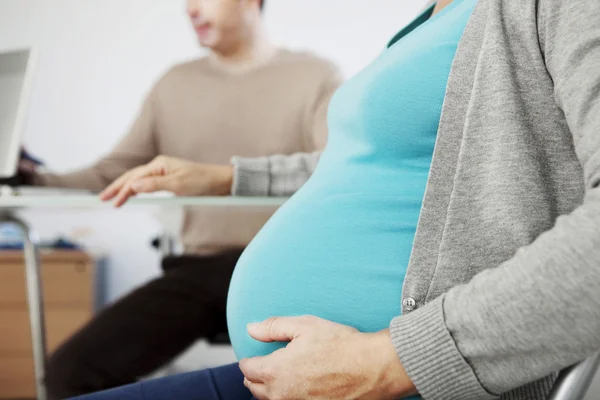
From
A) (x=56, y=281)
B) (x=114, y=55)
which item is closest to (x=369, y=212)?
(x=56, y=281)

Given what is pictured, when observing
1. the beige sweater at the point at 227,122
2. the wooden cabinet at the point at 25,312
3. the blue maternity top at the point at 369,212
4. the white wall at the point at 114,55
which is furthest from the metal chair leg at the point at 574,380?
the white wall at the point at 114,55

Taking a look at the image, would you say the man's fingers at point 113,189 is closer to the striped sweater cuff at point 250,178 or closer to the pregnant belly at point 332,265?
the striped sweater cuff at point 250,178

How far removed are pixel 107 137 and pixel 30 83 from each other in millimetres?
2326

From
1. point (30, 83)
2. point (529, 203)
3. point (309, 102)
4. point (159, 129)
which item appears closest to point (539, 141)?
point (529, 203)

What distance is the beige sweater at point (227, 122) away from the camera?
1650 millimetres

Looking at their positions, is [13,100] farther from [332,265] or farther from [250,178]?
[332,265]

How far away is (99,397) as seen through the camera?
23.8 inches

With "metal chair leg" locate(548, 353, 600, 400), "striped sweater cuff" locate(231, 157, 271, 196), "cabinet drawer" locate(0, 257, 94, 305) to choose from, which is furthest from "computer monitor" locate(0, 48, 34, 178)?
"cabinet drawer" locate(0, 257, 94, 305)

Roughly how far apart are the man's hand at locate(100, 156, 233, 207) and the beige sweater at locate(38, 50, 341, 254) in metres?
0.58

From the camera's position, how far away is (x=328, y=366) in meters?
0.45

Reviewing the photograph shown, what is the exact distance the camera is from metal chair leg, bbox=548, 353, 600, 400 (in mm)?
404

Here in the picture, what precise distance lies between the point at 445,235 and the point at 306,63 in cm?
165

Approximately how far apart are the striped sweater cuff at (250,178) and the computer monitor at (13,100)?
0.58 metres

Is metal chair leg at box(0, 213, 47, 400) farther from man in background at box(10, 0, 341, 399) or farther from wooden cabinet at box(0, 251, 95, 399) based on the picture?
wooden cabinet at box(0, 251, 95, 399)
